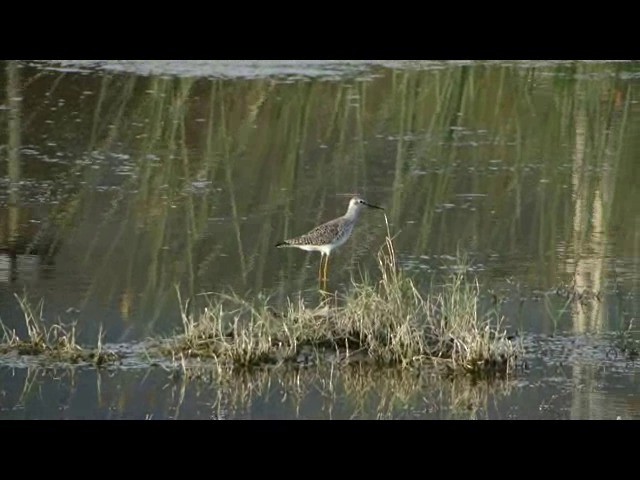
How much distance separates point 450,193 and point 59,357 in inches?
196

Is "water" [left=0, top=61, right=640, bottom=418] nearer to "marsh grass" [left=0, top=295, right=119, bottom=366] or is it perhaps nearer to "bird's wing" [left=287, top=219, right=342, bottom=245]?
"marsh grass" [left=0, top=295, right=119, bottom=366]

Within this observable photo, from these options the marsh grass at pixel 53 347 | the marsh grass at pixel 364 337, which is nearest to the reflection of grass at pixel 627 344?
the marsh grass at pixel 364 337

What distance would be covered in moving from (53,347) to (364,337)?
178 centimetres

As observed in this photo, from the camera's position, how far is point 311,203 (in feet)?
41.8

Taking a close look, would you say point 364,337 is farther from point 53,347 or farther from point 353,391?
point 53,347

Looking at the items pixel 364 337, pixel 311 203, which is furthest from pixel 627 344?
pixel 311 203

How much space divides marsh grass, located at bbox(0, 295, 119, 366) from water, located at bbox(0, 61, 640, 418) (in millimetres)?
169

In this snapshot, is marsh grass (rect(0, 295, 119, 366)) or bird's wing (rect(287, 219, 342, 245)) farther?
bird's wing (rect(287, 219, 342, 245))

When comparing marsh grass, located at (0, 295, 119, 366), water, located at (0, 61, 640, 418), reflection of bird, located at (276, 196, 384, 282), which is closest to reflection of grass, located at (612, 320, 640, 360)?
water, located at (0, 61, 640, 418)

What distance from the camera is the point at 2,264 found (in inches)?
439

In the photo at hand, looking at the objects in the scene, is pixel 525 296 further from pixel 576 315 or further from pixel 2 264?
pixel 2 264

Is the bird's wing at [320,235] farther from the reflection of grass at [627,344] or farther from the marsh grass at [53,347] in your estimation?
the reflection of grass at [627,344]

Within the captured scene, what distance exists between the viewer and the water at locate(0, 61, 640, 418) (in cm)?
852

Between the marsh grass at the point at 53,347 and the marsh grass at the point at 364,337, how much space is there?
0.37 metres
